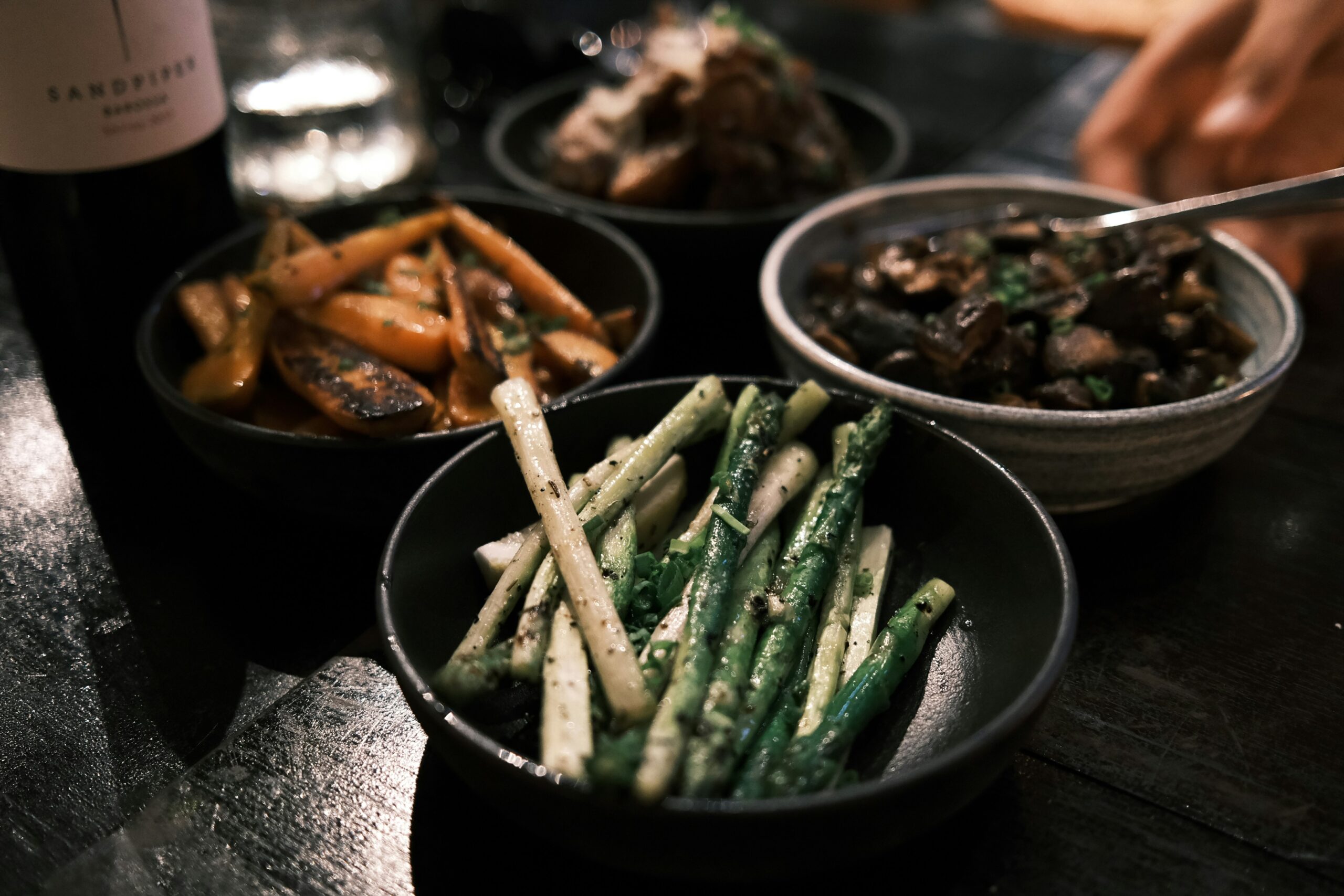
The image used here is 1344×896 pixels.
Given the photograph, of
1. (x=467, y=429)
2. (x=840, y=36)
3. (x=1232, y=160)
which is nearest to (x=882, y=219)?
(x=1232, y=160)

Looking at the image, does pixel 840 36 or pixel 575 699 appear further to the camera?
pixel 840 36

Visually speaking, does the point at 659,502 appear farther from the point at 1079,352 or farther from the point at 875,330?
the point at 1079,352

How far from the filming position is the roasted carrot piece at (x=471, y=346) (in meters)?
1.71

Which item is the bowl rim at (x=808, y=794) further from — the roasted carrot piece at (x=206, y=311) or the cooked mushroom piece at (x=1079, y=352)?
the roasted carrot piece at (x=206, y=311)

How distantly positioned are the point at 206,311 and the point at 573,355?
2.34ft

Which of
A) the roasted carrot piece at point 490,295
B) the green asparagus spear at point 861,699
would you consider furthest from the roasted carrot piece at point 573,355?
the green asparagus spear at point 861,699

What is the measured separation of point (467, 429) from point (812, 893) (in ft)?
2.76

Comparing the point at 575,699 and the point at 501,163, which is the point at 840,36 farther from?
the point at 575,699

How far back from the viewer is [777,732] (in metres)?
1.21

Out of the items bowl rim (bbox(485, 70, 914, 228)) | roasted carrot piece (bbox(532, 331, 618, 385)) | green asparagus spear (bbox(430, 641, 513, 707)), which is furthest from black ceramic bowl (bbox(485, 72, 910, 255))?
green asparagus spear (bbox(430, 641, 513, 707))

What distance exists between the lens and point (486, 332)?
1.81 meters

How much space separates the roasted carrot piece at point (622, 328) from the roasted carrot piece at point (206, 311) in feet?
2.33

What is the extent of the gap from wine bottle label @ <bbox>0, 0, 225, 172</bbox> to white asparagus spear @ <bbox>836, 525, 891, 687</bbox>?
4.96ft

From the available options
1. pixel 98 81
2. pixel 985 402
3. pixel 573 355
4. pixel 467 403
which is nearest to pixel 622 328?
pixel 573 355
